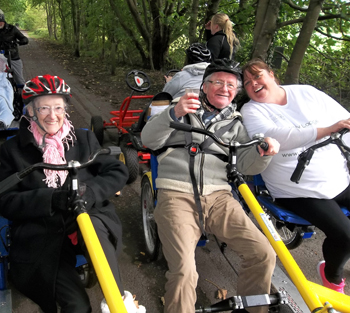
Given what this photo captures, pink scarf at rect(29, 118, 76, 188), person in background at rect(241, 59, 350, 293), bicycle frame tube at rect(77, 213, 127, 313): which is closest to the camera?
bicycle frame tube at rect(77, 213, 127, 313)

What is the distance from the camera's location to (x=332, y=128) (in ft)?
8.18

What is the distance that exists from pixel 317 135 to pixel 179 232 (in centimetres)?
136

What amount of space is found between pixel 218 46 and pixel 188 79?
1104 mm

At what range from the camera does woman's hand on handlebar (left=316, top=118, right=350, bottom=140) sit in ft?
7.85

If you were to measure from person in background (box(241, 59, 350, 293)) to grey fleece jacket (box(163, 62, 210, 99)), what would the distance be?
2.38 feet

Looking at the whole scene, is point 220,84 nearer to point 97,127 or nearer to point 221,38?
point 221,38

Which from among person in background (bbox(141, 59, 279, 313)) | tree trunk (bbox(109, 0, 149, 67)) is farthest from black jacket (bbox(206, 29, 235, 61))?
tree trunk (bbox(109, 0, 149, 67))

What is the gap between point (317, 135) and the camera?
2.53 m

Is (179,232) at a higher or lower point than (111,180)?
lower

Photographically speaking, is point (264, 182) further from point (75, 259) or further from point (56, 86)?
point (56, 86)

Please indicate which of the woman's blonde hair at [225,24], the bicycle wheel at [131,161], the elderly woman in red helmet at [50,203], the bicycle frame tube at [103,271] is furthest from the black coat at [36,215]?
the woman's blonde hair at [225,24]

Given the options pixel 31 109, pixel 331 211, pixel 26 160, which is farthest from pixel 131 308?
pixel 331 211

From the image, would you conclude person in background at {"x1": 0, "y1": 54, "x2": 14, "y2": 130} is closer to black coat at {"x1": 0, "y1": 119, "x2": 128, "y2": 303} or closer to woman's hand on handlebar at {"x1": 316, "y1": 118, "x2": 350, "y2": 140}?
black coat at {"x1": 0, "y1": 119, "x2": 128, "y2": 303}

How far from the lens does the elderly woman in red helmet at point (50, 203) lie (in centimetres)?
188
